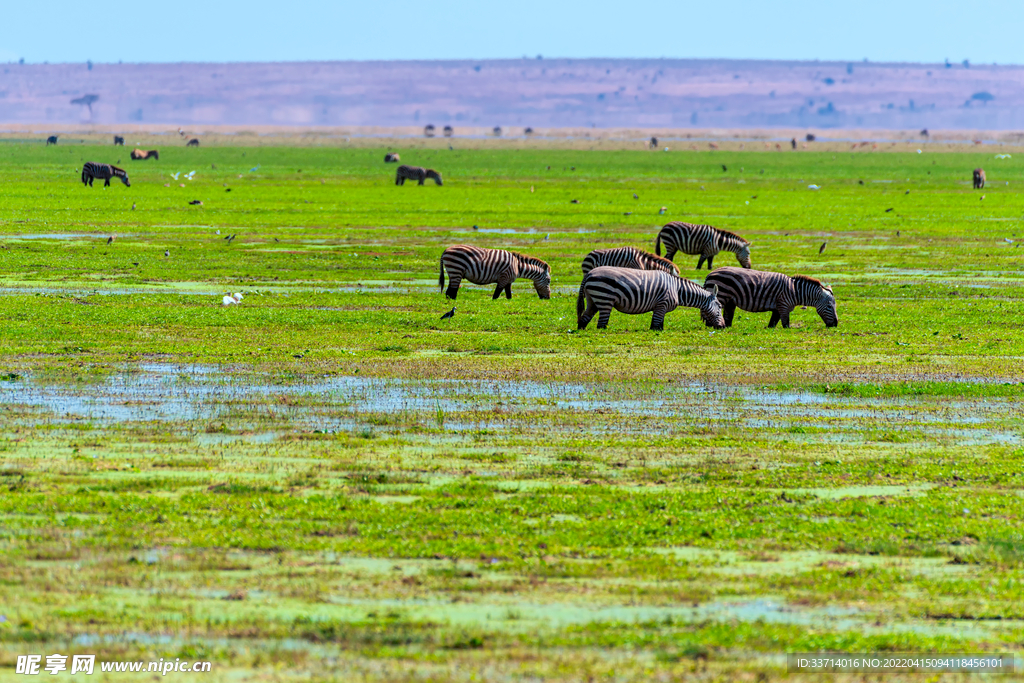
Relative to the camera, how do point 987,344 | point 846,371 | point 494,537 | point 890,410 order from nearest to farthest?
point 494,537 < point 890,410 < point 846,371 < point 987,344

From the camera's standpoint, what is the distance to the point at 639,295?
2011 centimetres

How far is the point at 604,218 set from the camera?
4403cm

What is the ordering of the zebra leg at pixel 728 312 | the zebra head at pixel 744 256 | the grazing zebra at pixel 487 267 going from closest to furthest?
the zebra leg at pixel 728 312
the grazing zebra at pixel 487 267
the zebra head at pixel 744 256

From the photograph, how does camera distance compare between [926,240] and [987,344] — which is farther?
[926,240]

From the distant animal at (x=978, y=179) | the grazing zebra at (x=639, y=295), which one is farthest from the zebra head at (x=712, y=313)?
the distant animal at (x=978, y=179)

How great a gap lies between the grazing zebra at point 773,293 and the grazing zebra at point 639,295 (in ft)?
1.45

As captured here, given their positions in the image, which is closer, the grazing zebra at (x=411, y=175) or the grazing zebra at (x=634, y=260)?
the grazing zebra at (x=634, y=260)

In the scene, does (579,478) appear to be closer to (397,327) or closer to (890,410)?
(890,410)

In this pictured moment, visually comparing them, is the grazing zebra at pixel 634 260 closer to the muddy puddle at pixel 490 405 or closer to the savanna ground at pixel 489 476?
the savanna ground at pixel 489 476

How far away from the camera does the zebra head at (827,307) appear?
2062cm

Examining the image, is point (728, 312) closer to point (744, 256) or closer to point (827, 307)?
point (827, 307)

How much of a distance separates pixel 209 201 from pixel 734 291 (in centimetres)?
3301

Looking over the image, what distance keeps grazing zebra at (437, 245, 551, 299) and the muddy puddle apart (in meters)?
7.56

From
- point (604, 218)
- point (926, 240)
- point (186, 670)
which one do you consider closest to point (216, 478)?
point (186, 670)
